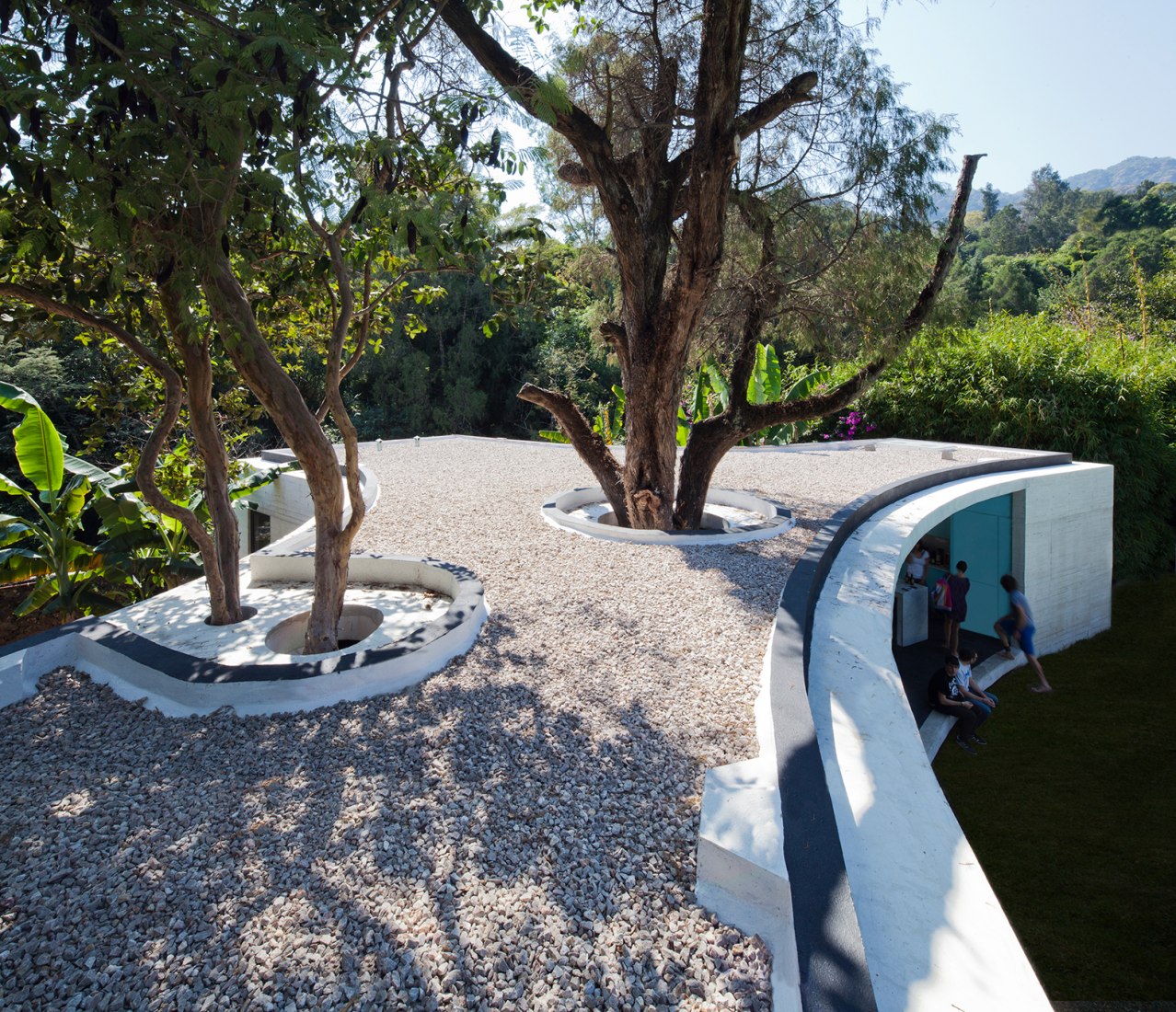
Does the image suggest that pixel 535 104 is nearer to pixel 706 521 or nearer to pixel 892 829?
pixel 892 829

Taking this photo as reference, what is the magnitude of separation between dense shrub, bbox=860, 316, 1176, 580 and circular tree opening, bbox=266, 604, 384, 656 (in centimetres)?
935

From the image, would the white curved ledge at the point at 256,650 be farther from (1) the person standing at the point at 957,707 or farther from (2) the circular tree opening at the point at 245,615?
(1) the person standing at the point at 957,707

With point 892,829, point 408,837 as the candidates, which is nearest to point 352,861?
point 408,837

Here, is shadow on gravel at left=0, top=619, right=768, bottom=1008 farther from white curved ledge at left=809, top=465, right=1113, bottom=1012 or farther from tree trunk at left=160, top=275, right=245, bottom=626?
tree trunk at left=160, top=275, right=245, bottom=626

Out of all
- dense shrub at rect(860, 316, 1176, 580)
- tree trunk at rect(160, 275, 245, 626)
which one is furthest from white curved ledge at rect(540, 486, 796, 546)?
dense shrub at rect(860, 316, 1176, 580)

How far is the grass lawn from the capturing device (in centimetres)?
489

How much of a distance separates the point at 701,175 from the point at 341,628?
17.1ft

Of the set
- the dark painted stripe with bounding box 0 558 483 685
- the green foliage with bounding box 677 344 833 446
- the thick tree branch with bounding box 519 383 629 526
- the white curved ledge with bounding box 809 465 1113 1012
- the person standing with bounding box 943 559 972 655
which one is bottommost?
the person standing with bounding box 943 559 972 655

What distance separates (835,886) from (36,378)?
55.3 feet

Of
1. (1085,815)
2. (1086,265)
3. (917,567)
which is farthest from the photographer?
(1086,265)

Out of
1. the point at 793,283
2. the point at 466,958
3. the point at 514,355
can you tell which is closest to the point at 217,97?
the point at 466,958

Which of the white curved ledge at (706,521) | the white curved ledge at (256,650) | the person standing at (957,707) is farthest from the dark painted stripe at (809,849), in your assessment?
the person standing at (957,707)

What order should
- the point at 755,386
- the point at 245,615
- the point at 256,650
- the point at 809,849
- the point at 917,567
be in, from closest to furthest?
the point at 809,849, the point at 256,650, the point at 245,615, the point at 917,567, the point at 755,386

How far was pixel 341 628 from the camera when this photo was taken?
5.73 metres
